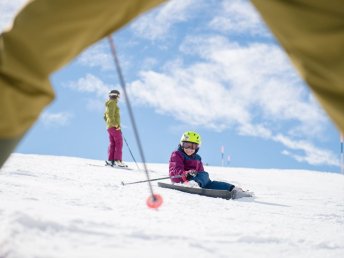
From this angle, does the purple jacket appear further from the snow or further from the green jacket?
the green jacket

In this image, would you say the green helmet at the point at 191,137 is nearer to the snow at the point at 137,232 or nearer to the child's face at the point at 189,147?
the child's face at the point at 189,147

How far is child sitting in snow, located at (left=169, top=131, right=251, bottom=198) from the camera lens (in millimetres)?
7266

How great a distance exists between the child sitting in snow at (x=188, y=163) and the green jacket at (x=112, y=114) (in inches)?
165

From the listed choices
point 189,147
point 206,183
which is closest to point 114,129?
point 189,147

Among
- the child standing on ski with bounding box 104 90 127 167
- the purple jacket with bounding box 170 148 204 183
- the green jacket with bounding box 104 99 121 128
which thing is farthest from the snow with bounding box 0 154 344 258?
the green jacket with bounding box 104 99 121 128

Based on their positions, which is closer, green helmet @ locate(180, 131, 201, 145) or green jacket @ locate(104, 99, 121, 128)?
green helmet @ locate(180, 131, 201, 145)

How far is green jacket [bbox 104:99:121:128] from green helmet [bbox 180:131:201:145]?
4217mm

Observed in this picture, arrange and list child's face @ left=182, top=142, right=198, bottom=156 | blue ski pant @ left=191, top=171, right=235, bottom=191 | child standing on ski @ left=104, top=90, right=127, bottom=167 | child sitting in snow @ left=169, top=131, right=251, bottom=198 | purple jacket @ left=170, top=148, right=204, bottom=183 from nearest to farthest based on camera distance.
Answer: blue ski pant @ left=191, top=171, right=235, bottom=191
child sitting in snow @ left=169, top=131, right=251, bottom=198
purple jacket @ left=170, top=148, right=204, bottom=183
child's face @ left=182, top=142, right=198, bottom=156
child standing on ski @ left=104, top=90, right=127, bottom=167

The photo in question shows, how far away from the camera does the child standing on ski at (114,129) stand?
1156 centimetres

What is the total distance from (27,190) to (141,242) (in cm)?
223

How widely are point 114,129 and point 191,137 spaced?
14.4 ft

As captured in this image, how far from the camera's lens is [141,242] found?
7.54 ft

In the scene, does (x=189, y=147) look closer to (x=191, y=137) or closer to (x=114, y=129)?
(x=191, y=137)

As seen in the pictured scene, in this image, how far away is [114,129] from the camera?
11.7 meters
